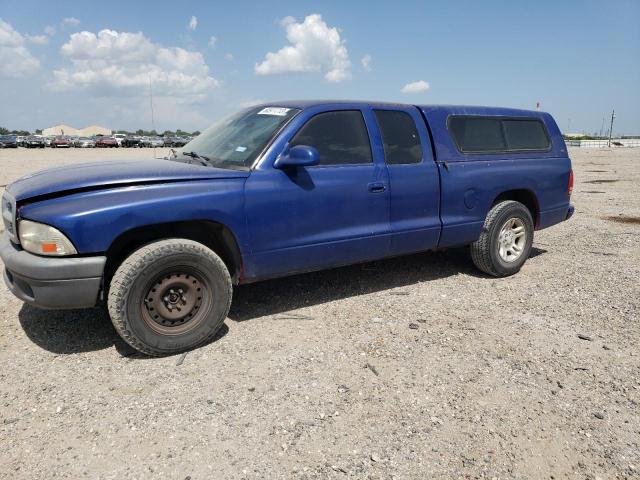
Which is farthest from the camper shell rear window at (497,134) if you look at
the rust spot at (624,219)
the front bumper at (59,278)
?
the rust spot at (624,219)

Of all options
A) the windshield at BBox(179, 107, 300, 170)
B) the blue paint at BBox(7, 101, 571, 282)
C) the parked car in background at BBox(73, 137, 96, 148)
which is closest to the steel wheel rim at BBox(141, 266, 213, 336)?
the blue paint at BBox(7, 101, 571, 282)

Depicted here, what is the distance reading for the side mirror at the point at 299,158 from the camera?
12.2ft

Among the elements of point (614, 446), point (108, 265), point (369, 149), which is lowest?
point (614, 446)

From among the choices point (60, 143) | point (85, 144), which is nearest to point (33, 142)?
point (60, 143)

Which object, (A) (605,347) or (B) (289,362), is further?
(A) (605,347)

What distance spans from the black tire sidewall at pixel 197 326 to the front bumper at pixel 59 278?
0.81 ft

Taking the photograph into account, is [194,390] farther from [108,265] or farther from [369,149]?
[369,149]

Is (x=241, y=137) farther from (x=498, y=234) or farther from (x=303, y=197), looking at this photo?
(x=498, y=234)

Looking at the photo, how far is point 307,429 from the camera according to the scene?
2.73 metres

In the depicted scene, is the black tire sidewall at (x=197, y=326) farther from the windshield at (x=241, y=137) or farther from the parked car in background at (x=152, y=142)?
the parked car in background at (x=152, y=142)

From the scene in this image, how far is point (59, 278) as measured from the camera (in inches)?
124

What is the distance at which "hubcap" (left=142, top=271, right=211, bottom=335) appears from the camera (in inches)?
135

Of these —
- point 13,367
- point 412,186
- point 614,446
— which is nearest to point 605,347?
point 614,446

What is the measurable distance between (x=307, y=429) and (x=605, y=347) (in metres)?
2.46
